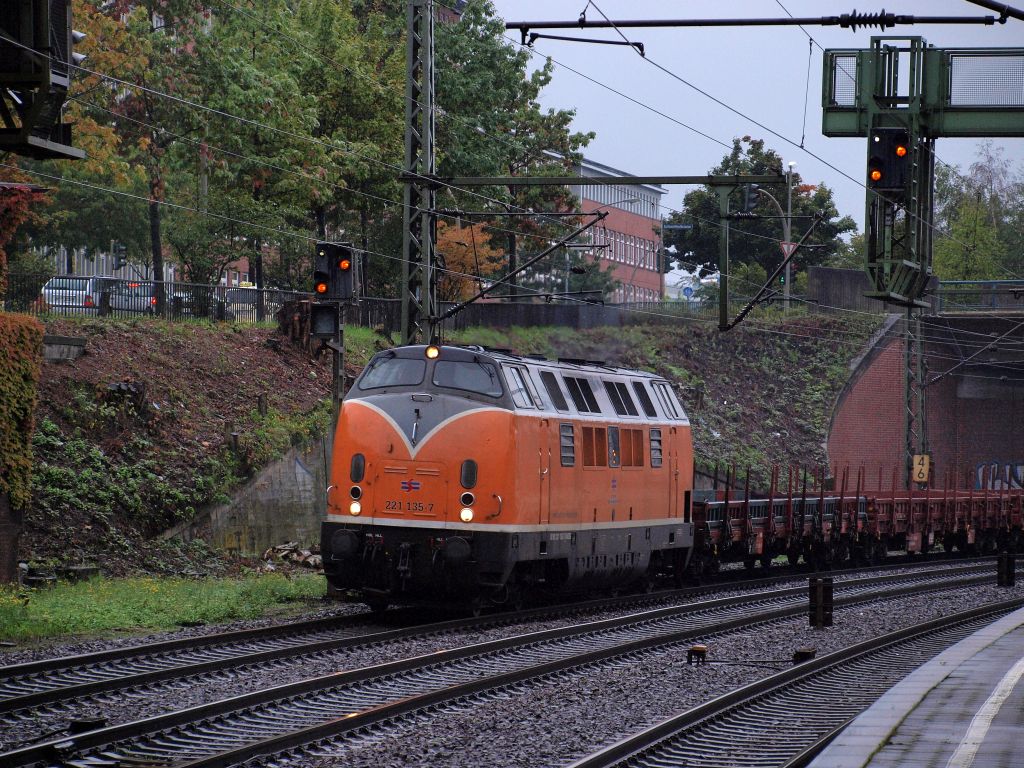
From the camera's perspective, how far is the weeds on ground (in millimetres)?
17422

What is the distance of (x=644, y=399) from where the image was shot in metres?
24.3

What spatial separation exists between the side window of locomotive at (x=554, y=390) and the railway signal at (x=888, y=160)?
5.27 meters

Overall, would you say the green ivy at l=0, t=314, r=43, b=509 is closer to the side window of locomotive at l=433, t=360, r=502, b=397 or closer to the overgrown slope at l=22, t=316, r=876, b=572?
the overgrown slope at l=22, t=316, r=876, b=572

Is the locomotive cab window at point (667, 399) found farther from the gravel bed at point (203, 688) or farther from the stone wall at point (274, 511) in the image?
the gravel bed at point (203, 688)

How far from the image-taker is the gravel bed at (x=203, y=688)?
11.5 m

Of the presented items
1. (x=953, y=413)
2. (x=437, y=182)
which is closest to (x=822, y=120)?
(x=437, y=182)

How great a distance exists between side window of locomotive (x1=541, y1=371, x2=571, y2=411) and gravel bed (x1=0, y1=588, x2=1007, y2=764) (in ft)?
13.1

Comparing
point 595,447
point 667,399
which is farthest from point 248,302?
point 595,447

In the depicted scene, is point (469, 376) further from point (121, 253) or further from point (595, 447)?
→ point (121, 253)

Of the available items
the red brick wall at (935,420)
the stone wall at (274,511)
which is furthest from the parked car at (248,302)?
the red brick wall at (935,420)

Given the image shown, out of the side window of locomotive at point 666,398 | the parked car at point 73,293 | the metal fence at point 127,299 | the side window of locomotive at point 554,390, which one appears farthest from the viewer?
the parked car at point 73,293

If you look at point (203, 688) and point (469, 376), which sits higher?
point (469, 376)

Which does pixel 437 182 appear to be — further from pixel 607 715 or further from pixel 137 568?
pixel 607 715

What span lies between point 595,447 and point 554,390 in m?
1.48
